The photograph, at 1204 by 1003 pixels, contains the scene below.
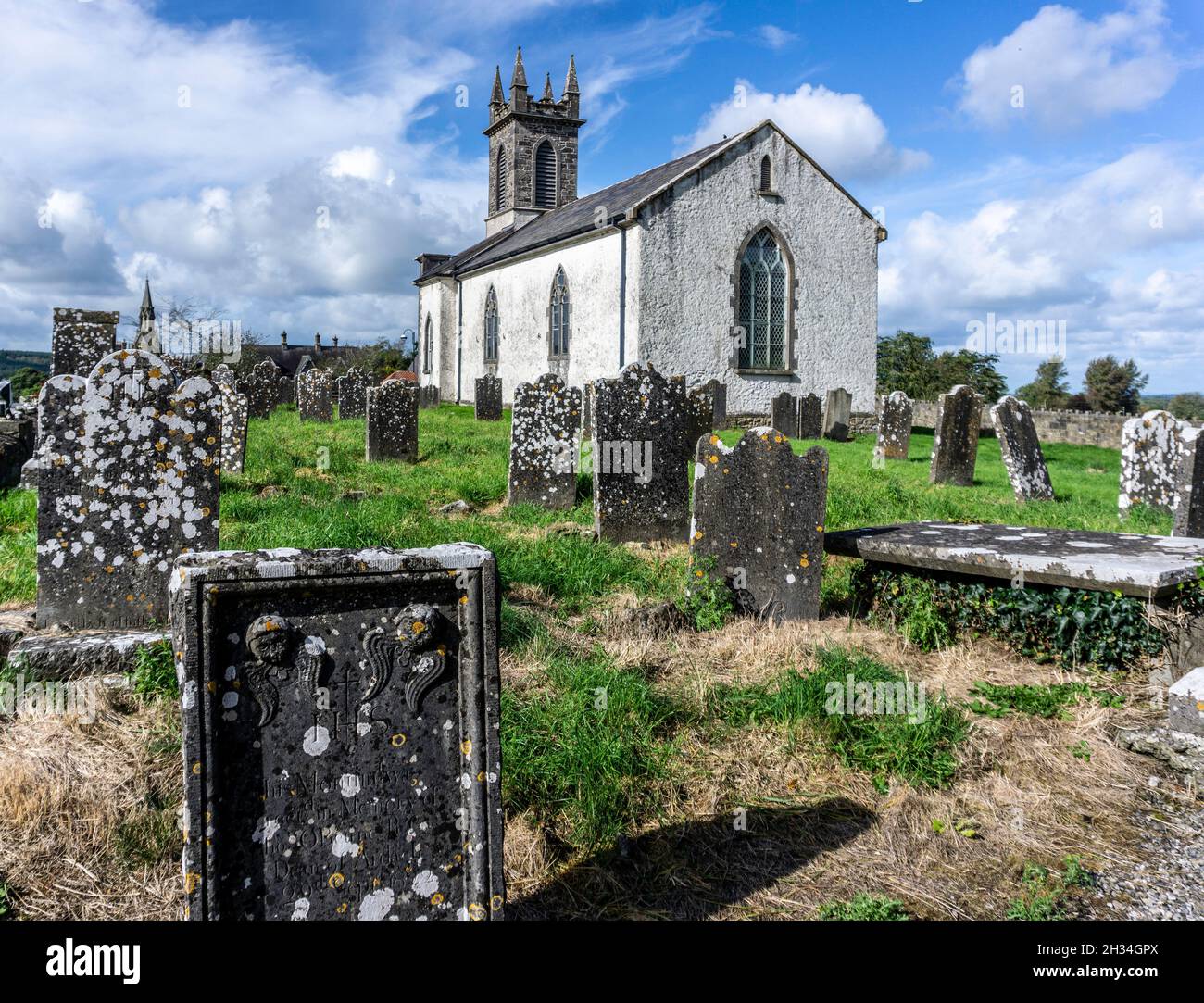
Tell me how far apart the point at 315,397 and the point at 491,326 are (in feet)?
47.4

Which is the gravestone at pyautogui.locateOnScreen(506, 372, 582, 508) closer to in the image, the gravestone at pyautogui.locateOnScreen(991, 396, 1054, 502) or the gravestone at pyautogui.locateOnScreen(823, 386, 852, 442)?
the gravestone at pyautogui.locateOnScreen(991, 396, 1054, 502)

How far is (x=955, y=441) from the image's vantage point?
498 inches

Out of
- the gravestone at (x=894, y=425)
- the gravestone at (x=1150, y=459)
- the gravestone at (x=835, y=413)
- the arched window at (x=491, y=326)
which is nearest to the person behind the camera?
the gravestone at (x=1150, y=459)

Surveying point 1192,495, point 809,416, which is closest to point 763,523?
point 1192,495

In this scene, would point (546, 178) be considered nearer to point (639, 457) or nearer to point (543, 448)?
point (543, 448)

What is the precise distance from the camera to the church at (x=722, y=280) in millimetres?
22906

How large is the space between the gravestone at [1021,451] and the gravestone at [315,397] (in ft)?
42.1

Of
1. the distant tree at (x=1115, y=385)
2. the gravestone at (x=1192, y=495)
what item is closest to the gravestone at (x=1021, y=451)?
the gravestone at (x=1192, y=495)

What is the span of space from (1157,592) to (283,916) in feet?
15.1

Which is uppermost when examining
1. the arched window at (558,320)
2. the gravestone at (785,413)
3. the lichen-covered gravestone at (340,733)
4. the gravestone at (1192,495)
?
the arched window at (558,320)

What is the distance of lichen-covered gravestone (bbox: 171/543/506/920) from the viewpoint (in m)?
2.36

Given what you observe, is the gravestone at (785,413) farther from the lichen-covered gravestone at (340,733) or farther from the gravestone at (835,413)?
the lichen-covered gravestone at (340,733)
